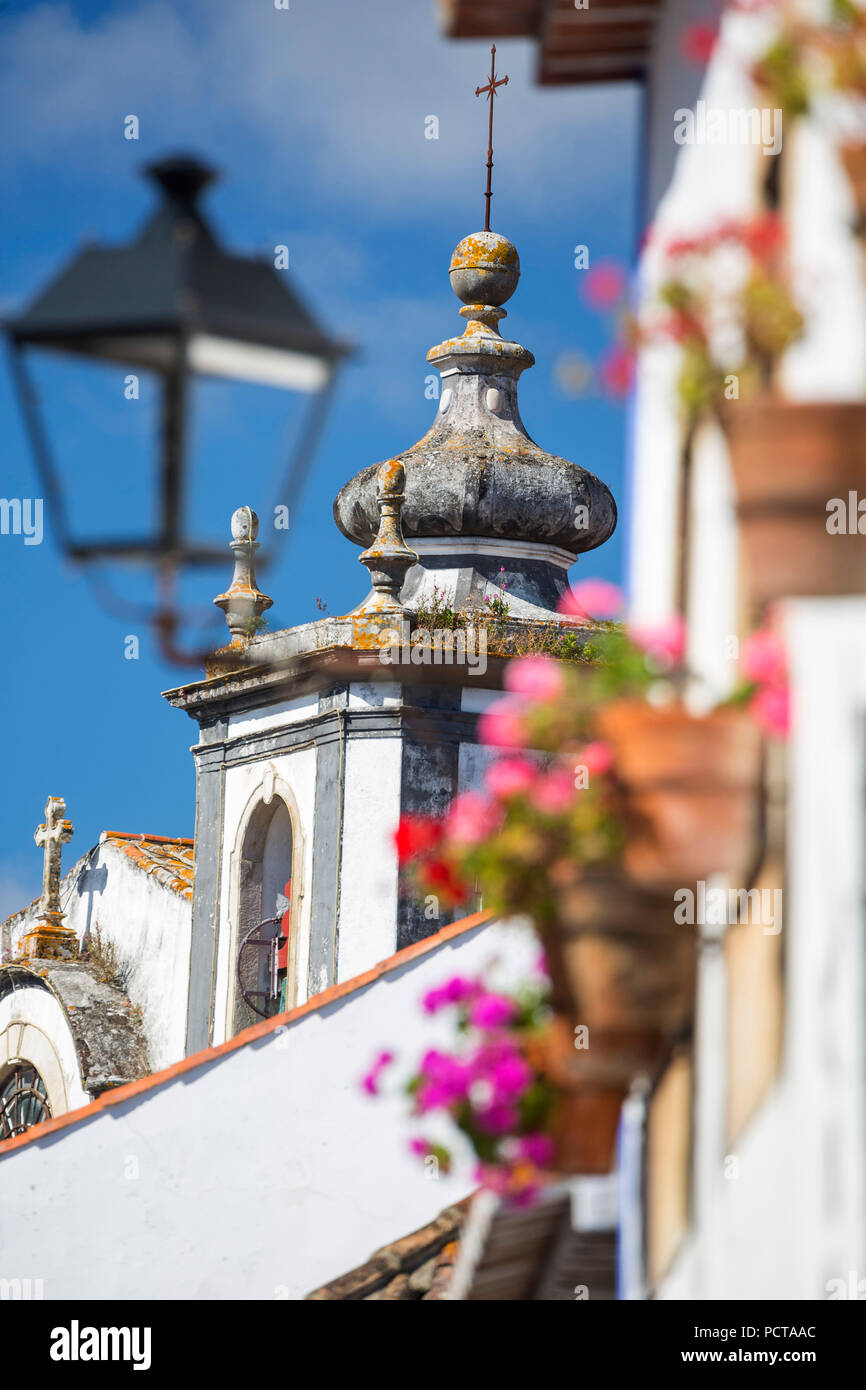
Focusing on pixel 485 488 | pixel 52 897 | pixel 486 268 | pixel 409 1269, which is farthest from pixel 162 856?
pixel 409 1269

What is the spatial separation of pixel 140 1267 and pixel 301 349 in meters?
7.79

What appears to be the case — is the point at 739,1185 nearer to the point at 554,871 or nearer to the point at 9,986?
the point at 554,871

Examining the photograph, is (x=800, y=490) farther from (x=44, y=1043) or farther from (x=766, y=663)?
(x=44, y=1043)

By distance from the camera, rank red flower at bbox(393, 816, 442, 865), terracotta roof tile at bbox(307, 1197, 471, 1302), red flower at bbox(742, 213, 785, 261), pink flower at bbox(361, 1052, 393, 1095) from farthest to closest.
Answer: terracotta roof tile at bbox(307, 1197, 471, 1302)
pink flower at bbox(361, 1052, 393, 1095)
red flower at bbox(393, 816, 442, 865)
red flower at bbox(742, 213, 785, 261)

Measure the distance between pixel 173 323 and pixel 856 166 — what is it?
1.31 m

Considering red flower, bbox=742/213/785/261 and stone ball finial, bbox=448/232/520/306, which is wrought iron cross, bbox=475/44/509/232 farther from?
red flower, bbox=742/213/785/261

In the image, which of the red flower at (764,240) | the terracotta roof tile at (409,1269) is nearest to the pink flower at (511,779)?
the red flower at (764,240)

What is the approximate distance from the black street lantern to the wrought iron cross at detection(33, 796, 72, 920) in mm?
17032

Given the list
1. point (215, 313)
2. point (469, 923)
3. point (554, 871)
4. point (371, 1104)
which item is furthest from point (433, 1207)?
point (215, 313)

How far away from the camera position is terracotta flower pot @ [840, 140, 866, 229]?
328 centimetres

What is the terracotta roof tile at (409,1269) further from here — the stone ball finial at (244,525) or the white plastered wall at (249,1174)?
the stone ball finial at (244,525)

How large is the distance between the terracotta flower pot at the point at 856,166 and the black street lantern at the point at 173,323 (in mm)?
1205

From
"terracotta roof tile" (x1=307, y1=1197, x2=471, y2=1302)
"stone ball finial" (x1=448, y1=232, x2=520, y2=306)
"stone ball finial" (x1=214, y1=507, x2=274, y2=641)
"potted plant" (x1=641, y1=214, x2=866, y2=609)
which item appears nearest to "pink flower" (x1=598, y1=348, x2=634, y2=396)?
"potted plant" (x1=641, y1=214, x2=866, y2=609)

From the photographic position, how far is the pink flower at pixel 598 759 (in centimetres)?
412
